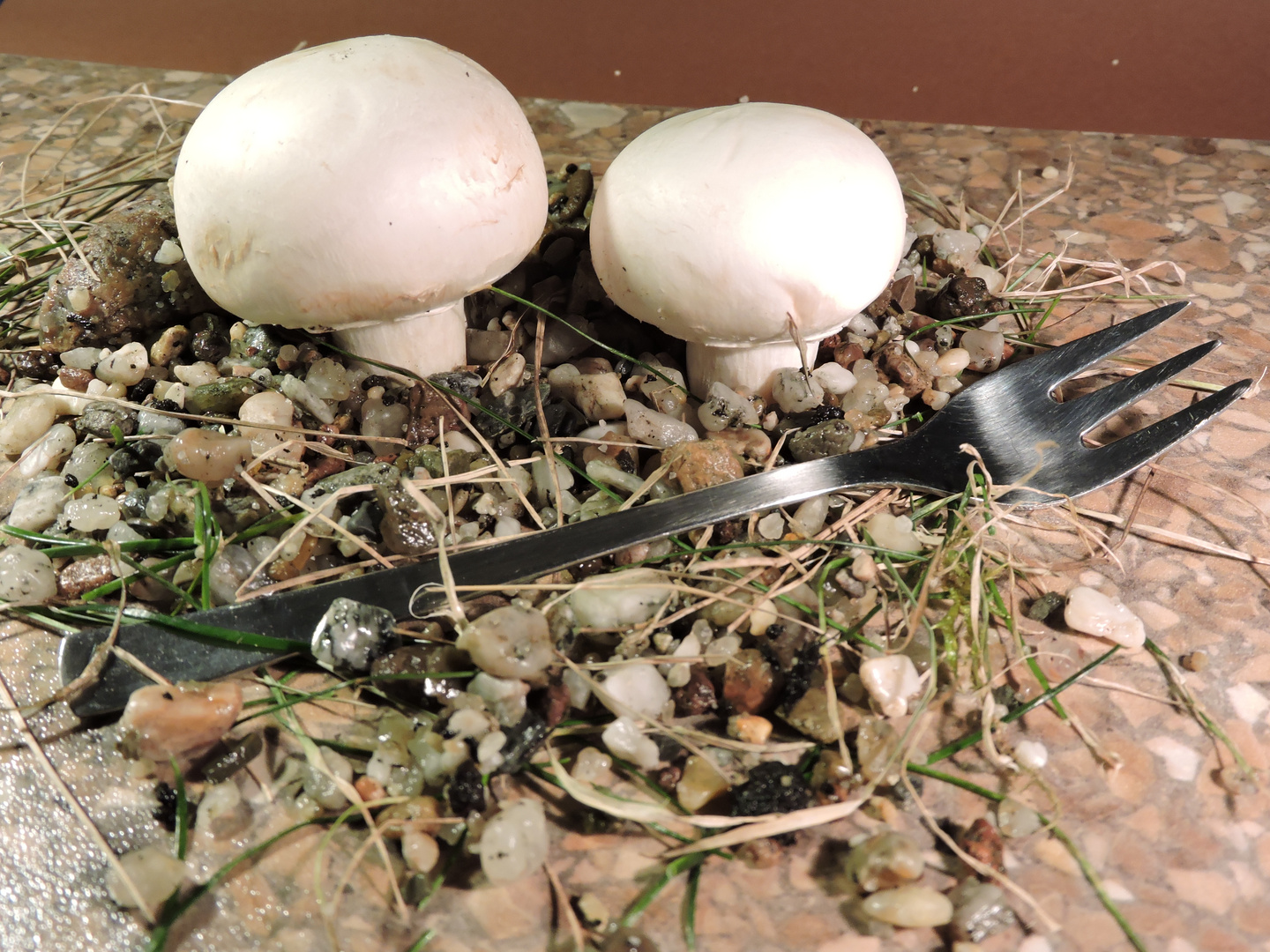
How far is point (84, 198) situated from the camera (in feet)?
5.10

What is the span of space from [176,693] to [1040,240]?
4.64 feet

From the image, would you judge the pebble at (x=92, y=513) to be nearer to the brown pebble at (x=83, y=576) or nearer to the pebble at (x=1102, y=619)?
the brown pebble at (x=83, y=576)

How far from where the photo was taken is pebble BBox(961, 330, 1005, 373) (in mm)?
1230

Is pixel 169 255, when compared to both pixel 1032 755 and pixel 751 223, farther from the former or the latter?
pixel 1032 755

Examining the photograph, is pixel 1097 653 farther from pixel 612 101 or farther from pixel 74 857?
pixel 612 101

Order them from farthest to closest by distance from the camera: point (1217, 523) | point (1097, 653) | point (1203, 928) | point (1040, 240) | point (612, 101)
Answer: point (612, 101) → point (1040, 240) → point (1217, 523) → point (1097, 653) → point (1203, 928)

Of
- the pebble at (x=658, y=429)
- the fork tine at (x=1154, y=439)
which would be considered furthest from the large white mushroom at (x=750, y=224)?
the fork tine at (x=1154, y=439)

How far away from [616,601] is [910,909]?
1.24 feet

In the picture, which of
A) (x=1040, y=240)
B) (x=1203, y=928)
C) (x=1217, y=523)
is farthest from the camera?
(x=1040, y=240)

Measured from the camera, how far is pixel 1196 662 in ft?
2.99

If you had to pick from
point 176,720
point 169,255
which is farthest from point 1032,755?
point 169,255

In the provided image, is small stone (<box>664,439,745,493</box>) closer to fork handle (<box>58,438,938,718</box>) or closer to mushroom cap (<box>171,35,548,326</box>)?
fork handle (<box>58,438,938,718</box>)

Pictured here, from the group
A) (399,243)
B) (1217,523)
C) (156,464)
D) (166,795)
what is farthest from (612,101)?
(166,795)

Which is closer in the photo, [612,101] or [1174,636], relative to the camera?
[1174,636]
